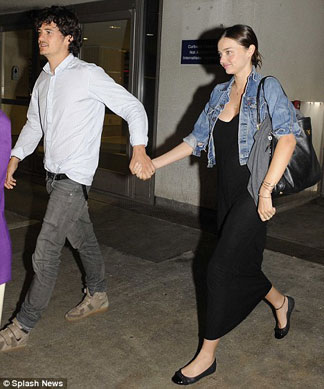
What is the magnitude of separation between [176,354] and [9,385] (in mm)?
1021

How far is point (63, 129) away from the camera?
3.26 m

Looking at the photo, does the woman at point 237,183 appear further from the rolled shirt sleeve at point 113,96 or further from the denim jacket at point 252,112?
the rolled shirt sleeve at point 113,96

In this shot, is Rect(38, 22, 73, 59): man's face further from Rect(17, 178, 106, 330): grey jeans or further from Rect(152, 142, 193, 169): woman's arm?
Rect(152, 142, 193, 169): woman's arm

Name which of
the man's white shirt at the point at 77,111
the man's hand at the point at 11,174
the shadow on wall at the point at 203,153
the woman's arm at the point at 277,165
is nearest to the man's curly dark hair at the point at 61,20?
the man's white shirt at the point at 77,111

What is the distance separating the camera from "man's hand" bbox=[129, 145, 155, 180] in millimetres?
3084

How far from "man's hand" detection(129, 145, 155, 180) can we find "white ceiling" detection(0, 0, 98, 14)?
585cm

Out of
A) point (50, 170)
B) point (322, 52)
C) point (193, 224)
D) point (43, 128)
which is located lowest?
point (193, 224)

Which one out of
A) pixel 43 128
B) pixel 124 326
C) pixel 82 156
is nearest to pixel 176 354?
pixel 124 326

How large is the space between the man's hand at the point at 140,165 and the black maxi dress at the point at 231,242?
1.37ft

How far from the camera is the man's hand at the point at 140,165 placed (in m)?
3.08

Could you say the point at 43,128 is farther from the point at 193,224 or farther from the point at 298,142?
the point at 193,224

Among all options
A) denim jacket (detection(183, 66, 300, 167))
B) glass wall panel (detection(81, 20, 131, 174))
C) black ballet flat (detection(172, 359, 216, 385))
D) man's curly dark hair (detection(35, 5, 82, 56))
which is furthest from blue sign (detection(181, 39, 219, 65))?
black ballet flat (detection(172, 359, 216, 385))

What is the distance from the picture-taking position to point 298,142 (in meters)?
2.94

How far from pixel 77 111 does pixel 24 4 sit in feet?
22.2
